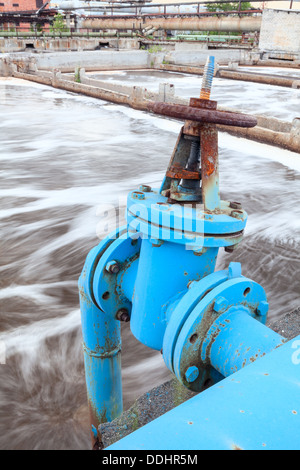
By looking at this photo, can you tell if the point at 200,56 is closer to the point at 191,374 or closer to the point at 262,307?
the point at 262,307

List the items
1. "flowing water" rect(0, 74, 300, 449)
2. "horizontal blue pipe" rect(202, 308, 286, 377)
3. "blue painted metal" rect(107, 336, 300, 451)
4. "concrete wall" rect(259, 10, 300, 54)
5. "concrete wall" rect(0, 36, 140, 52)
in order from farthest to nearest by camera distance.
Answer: "concrete wall" rect(0, 36, 140, 52) < "concrete wall" rect(259, 10, 300, 54) < "flowing water" rect(0, 74, 300, 449) < "horizontal blue pipe" rect(202, 308, 286, 377) < "blue painted metal" rect(107, 336, 300, 451)

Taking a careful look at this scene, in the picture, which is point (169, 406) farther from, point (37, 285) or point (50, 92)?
point (50, 92)

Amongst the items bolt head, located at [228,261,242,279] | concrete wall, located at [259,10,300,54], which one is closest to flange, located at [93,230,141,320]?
bolt head, located at [228,261,242,279]

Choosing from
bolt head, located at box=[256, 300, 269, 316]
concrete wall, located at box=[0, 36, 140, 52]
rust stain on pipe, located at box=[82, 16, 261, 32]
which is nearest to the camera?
bolt head, located at box=[256, 300, 269, 316]

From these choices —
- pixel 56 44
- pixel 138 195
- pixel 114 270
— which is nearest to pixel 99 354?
pixel 114 270

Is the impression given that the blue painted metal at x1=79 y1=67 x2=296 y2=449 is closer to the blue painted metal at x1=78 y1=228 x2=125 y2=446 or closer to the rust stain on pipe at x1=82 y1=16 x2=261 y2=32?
the blue painted metal at x1=78 y1=228 x2=125 y2=446

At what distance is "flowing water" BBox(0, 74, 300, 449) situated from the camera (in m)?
3.23

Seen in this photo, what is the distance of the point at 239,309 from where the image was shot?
4.20ft

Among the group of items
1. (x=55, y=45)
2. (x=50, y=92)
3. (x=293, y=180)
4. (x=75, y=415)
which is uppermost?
(x=55, y=45)

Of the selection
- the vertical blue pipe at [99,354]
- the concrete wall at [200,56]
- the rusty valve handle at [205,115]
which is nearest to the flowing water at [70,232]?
the vertical blue pipe at [99,354]

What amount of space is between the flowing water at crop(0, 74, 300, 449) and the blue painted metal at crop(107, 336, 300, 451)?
2.33m

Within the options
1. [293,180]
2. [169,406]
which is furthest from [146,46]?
[169,406]

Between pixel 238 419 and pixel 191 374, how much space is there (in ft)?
1.44
